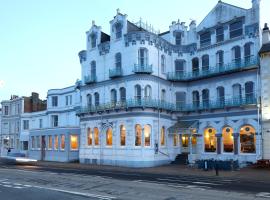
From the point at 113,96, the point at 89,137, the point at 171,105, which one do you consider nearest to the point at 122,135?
the point at 113,96

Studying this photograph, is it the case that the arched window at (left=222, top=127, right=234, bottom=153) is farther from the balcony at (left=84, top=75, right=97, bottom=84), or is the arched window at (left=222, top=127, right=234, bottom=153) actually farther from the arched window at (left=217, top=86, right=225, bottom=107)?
the balcony at (left=84, top=75, right=97, bottom=84)

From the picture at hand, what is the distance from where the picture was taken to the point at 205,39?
40.6 metres

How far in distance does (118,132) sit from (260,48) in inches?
683

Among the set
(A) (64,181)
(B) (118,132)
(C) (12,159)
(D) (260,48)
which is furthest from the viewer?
(C) (12,159)

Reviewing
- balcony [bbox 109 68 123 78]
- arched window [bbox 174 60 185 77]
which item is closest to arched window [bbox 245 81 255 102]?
arched window [bbox 174 60 185 77]

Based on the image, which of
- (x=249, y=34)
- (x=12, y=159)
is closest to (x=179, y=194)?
(x=249, y=34)

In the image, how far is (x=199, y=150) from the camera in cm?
3834

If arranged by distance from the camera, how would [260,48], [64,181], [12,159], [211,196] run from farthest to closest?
[12,159] < [260,48] < [64,181] < [211,196]

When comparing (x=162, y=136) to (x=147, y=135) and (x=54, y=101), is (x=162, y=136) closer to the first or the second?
(x=147, y=135)

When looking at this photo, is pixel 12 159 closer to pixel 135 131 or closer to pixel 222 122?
pixel 135 131

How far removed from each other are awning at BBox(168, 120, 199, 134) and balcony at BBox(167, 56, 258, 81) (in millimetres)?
5183

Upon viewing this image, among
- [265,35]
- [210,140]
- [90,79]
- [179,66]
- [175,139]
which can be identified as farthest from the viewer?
[179,66]

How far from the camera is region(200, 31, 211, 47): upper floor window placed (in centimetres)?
4023

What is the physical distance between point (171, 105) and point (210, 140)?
588cm
